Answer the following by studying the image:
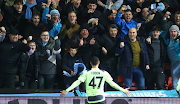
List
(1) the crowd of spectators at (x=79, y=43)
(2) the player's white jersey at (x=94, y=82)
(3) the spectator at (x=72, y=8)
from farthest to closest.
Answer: (3) the spectator at (x=72, y=8) → (1) the crowd of spectators at (x=79, y=43) → (2) the player's white jersey at (x=94, y=82)

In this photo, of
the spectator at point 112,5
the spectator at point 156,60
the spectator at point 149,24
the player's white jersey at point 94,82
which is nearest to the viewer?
the player's white jersey at point 94,82

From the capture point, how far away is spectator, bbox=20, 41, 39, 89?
7.85 meters

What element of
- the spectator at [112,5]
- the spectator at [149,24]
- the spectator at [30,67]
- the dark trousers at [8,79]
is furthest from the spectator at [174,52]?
the dark trousers at [8,79]

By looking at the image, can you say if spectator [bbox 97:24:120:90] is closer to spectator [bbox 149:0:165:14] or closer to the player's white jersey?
spectator [bbox 149:0:165:14]

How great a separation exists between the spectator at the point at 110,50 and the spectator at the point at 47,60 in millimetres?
1198

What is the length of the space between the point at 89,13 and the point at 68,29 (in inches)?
31.3

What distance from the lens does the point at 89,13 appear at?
341 inches

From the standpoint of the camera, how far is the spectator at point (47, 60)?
7.87 metres

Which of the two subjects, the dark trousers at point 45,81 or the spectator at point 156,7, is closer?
the dark trousers at point 45,81

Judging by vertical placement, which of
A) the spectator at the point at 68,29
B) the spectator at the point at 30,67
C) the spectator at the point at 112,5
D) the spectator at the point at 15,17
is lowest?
the spectator at the point at 30,67

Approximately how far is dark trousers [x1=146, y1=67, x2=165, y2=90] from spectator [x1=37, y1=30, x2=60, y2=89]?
255 centimetres

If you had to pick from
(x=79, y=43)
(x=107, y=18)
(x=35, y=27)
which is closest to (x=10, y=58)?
(x=35, y=27)

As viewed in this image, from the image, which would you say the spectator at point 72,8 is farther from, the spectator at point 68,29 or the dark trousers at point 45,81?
the dark trousers at point 45,81

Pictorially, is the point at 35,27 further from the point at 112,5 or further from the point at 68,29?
the point at 112,5
